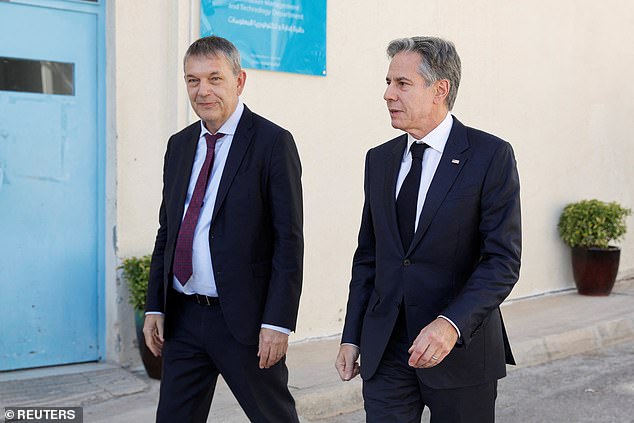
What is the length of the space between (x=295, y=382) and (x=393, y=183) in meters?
2.81

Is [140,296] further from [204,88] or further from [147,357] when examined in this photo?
A: [204,88]

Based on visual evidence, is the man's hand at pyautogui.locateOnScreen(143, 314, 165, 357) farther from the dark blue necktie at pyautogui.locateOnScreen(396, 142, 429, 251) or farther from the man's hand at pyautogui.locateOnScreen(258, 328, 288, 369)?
the dark blue necktie at pyautogui.locateOnScreen(396, 142, 429, 251)

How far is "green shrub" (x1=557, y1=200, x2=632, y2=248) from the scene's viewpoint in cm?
842

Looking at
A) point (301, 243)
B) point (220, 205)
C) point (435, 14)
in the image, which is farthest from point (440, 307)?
point (435, 14)

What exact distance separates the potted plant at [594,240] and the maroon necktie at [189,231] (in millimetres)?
6139

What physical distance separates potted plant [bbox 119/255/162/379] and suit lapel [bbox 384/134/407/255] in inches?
103

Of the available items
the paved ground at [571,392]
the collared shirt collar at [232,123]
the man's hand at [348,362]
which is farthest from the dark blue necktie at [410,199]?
the paved ground at [571,392]

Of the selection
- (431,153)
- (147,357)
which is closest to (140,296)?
(147,357)

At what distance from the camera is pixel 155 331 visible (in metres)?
3.29

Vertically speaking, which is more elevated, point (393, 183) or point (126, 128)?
point (126, 128)

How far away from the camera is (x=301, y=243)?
3152mm

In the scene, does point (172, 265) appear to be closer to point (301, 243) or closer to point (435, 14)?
point (301, 243)

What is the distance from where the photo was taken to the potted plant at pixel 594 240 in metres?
8.43

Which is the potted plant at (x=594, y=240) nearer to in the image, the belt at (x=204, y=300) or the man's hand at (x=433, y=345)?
the belt at (x=204, y=300)
